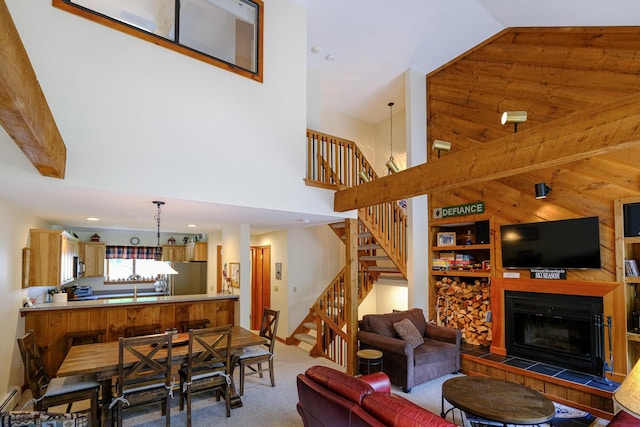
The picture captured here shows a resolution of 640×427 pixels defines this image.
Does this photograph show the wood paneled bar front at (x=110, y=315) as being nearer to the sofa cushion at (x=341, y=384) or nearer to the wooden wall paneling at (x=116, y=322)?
the wooden wall paneling at (x=116, y=322)

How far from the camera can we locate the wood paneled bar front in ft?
15.3

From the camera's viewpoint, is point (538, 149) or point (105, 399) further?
point (105, 399)

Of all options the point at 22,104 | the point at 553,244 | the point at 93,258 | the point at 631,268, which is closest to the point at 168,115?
the point at 22,104

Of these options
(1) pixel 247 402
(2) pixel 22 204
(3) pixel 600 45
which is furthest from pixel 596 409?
(2) pixel 22 204

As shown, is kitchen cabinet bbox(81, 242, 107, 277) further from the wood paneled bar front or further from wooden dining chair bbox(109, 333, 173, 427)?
wooden dining chair bbox(109, 333, 173, 427)

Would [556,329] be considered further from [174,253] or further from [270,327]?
[174,253]

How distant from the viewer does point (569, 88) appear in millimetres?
4809

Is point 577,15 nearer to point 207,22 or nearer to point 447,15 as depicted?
point 447,15

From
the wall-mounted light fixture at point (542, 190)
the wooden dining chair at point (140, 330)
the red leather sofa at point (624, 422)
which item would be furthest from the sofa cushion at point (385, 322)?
the wooden dining chair at point (140, 330)

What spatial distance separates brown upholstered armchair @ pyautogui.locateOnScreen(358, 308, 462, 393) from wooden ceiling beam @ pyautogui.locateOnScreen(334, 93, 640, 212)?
6.93 ft

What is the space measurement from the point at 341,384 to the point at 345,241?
9.69 ft

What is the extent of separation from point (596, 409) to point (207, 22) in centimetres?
637

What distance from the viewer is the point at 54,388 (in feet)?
10.7

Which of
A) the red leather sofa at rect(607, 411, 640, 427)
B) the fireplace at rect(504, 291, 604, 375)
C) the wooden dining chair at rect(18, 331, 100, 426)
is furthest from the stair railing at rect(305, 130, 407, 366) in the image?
the red leather sofa at rect(607, 411, 640, 427)
